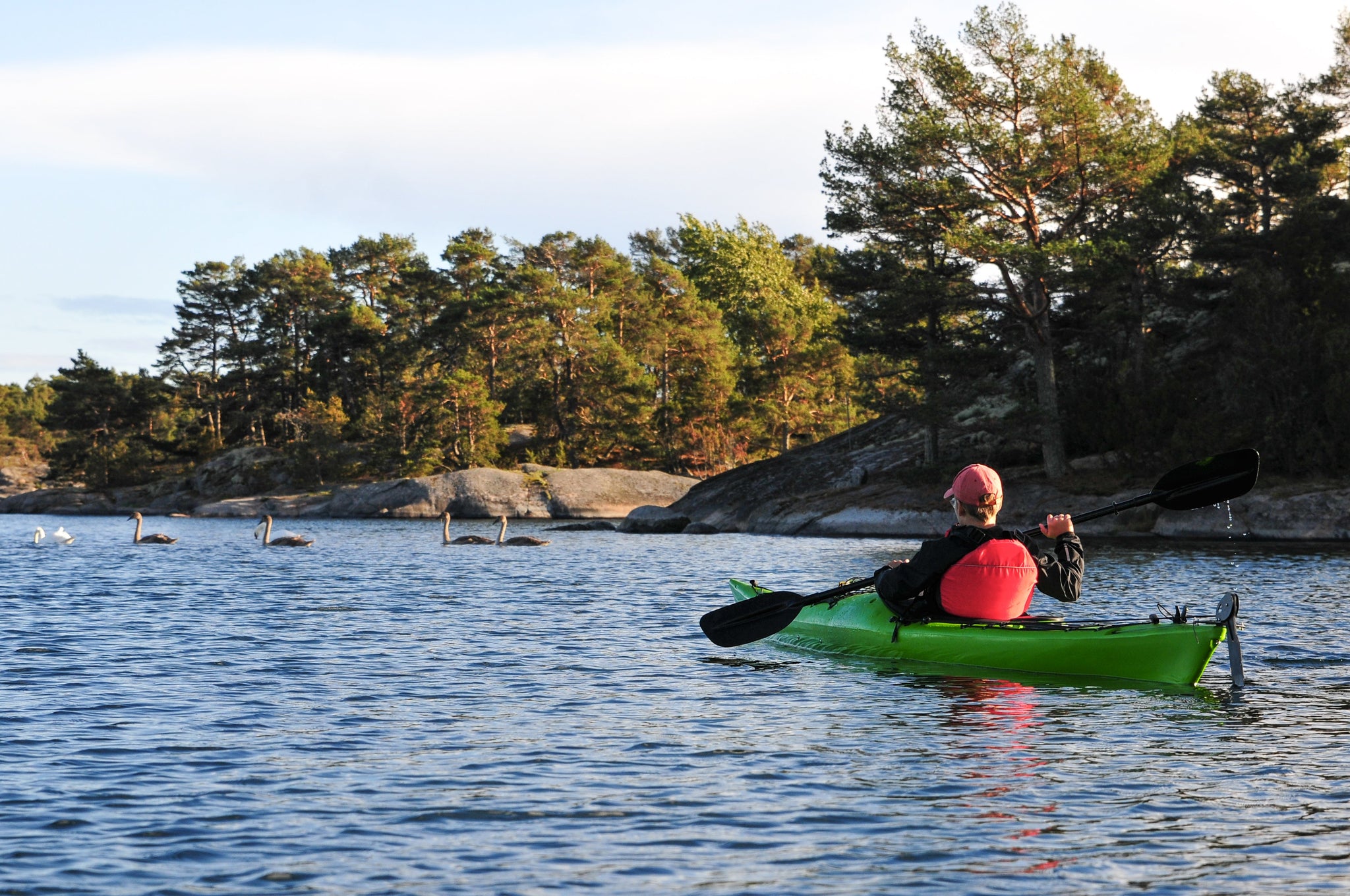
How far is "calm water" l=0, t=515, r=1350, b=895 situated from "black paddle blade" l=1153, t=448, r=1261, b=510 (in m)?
1.45

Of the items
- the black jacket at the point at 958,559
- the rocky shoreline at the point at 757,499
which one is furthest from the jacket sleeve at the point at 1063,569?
the rocky shoreline at the point at 757,499

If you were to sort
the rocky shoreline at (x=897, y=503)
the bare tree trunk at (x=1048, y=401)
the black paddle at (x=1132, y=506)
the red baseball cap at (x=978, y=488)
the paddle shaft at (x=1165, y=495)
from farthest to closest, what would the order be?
the bare tree trunk at (x=1048, y=401) < the rocky shoreline at (x=897, y=503) < the black paddle at (x=1132, y=506) < the paddle shaft at (x=1165, y=495) < the red baseball cap at (x=978, y=488)

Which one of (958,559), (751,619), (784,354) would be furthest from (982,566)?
(784,354)

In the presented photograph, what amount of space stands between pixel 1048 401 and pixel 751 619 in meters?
24.3

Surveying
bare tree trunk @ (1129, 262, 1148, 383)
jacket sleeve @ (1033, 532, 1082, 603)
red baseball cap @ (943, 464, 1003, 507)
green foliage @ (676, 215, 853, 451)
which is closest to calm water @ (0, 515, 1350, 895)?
jacket sleeve @ (1033, 532, 1082, 603)

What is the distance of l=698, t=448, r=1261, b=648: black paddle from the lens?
1027cm

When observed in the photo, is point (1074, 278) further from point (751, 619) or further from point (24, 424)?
point (24, 424)

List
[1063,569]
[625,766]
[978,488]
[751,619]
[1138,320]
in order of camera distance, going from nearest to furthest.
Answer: [625,766], [978,488], [1063,569], [751,619], [1138,320]

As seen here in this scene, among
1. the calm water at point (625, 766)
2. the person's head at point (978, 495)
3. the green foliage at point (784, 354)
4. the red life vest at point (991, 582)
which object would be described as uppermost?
the green foliage at point (784, 354)

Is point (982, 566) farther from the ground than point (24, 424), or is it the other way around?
point (24, 424)

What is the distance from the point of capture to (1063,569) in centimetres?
933

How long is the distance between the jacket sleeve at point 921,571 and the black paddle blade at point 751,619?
0.94m

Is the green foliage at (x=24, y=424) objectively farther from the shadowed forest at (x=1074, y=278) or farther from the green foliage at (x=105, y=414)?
the shadowed forest at (x=1074, y=278)

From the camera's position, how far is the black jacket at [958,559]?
9273 millimetres
